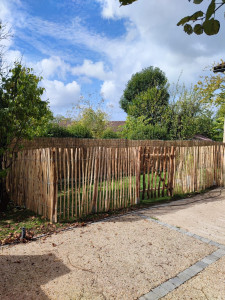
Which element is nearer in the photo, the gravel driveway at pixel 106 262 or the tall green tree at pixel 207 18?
the tall green tree at pixel 207 18

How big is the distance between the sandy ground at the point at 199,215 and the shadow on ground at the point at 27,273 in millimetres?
2857

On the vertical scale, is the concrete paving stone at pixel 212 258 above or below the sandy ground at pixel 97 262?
below

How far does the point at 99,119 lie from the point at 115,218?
20.6 m

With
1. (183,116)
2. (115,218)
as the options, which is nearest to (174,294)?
(115,218)

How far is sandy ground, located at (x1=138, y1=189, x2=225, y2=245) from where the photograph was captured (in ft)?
15.7

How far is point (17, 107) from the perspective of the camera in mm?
5695

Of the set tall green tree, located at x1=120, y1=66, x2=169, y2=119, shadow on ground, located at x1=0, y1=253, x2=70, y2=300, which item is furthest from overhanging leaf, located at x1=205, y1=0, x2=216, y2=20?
tall green tree, located at x1=120, y1=66, x2=169, y2=119

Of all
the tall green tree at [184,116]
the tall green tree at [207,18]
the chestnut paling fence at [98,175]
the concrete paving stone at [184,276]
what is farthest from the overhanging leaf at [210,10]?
the tall green tree at [184,116]

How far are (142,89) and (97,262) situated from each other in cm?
2943

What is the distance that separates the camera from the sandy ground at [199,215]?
478 cm

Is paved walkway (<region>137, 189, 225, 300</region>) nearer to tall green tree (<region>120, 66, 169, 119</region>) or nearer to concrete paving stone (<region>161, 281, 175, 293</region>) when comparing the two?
concrete paving stone (<region>161, 281, 175, 293</region>)

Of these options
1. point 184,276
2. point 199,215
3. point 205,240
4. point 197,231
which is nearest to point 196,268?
point 184,276

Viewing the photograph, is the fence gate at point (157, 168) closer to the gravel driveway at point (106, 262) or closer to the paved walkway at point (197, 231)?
the paved walkway at point (197, 231)

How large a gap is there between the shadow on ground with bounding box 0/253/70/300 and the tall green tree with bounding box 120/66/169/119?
23054 millimetres
